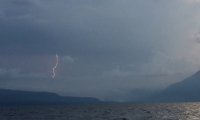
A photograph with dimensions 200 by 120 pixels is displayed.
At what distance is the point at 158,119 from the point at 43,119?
40202 millimetres

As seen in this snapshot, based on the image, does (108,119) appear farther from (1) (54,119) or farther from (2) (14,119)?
(2) (14,119)

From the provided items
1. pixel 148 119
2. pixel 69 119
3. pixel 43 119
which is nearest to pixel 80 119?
pixel 69 119

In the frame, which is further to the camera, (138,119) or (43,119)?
(43,119)

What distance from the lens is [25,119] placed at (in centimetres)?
14338

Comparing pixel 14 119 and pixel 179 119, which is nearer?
pixel 179 119

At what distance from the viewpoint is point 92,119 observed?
137 metres

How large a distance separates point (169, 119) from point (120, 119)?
16.4 meters

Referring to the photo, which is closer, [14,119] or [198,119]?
[198,119]

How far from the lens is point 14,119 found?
5684 inches

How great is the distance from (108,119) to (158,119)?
16976mm

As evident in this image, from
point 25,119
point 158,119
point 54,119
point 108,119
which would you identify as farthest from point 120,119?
point 25,119

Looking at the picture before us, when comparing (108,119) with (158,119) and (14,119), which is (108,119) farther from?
(14,119)

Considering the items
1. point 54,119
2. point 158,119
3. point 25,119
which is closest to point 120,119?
point 158,119

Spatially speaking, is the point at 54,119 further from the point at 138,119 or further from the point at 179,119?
the point at 179,119
